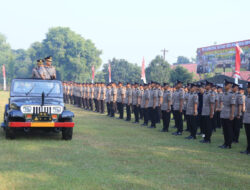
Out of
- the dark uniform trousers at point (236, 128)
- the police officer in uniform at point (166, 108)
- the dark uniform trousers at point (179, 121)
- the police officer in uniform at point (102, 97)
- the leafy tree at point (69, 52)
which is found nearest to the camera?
the dark uniform trousers at point (236, 128)

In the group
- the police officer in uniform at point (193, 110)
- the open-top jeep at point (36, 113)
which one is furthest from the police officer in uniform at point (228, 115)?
the open-top jeep at point (36, 113)

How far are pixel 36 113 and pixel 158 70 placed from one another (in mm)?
38160

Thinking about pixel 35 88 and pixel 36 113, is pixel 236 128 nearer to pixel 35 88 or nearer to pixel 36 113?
pixel 36 113

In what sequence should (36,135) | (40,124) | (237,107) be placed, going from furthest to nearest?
1. (36,135)
2. (237,107)
3. (40,124)

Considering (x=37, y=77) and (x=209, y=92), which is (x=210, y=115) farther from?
(x=37, y=77)

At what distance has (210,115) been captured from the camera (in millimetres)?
11461

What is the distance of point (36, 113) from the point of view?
33.2 ft

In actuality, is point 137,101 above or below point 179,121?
above

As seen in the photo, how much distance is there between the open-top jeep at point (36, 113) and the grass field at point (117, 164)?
1.30 feet

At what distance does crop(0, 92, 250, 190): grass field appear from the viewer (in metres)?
5.99

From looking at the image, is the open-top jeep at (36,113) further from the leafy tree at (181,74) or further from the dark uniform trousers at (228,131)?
the leafy tree at (181,74)

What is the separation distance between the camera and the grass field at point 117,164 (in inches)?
236

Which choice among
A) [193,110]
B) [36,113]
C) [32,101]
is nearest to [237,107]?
[193,110]

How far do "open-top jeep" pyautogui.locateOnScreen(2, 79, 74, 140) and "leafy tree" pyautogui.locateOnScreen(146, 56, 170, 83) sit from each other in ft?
118
